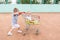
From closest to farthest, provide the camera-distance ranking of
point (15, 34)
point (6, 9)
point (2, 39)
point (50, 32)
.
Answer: point (2, 39) → point (15, 34) → point (50, 32) → point (6, 9)

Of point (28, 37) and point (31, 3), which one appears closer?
point (28, 37)

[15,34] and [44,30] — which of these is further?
[44,30]

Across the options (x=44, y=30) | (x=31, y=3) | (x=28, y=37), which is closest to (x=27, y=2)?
(x=31, y=3)

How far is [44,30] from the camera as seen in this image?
7.66 metres

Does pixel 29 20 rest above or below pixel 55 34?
above

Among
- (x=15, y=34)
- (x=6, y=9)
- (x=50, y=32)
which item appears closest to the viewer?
(x=15, y=34)

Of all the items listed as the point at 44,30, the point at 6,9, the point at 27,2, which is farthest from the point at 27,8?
the point at 44,30

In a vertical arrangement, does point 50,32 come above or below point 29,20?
below

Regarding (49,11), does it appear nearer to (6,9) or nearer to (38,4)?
(38,4)

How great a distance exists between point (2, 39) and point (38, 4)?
9.21 m

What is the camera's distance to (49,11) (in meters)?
15.1

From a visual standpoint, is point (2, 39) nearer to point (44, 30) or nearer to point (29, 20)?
point (29, 20)

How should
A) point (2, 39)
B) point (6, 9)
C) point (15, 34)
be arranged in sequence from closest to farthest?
point (2, 39)
point (15, 34)
point (6, 9)

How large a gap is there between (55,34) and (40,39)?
0.98 meters
